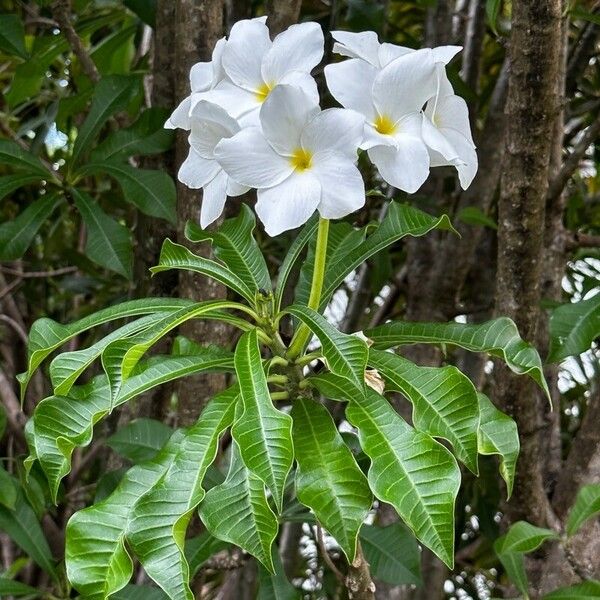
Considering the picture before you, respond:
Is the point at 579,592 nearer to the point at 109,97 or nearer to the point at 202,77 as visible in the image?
the point at 202,77

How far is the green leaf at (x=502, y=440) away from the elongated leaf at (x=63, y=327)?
0.30 metres

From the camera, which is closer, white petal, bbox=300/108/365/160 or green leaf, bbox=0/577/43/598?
white petal, bbox=300/108/365/160

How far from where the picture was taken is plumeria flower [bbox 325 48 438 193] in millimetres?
674

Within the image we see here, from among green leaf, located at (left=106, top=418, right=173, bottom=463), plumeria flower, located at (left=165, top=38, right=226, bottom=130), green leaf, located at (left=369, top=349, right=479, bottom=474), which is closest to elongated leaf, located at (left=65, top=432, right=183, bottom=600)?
green leaf, located at (left=369, top=349, right=479, bottom=474)

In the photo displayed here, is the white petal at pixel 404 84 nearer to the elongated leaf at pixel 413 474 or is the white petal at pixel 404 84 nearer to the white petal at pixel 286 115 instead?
the white petal at pixel 286 115

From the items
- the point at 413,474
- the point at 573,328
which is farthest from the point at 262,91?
the point at 573,328

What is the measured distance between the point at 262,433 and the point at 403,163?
25 centimetres

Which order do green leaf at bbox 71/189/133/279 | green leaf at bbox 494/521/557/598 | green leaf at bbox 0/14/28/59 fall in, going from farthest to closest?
green leaf at bbox 0/14/28/59 → green leaf at bbox 71/189/133/279 → green leaf at bbox 494/521/557/598

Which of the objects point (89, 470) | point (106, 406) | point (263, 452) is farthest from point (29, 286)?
point (263, 452)

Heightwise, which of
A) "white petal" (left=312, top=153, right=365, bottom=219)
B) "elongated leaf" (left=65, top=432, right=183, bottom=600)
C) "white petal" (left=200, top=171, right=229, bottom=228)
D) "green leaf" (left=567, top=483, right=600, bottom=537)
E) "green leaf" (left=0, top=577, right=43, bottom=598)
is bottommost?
"green leaf" (left=0, top=577, right=43, bottom=598)

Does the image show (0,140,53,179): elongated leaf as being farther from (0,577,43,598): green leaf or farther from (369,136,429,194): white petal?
(369,136,429,194): white petal

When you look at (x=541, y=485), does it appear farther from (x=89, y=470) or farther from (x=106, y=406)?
(x=89, y=470)

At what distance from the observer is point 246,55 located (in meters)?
0.73

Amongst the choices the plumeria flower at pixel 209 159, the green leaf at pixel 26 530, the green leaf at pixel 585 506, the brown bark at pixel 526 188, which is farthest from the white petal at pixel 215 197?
the green leaf at pixel 26 530
